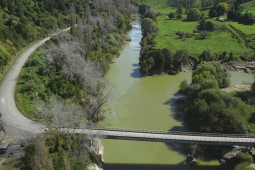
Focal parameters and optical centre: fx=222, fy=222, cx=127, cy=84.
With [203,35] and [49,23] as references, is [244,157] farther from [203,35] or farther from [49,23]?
[203,35]

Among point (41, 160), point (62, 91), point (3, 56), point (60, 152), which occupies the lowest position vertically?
point (60, 152)

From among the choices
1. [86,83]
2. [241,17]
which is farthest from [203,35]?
[86,83]

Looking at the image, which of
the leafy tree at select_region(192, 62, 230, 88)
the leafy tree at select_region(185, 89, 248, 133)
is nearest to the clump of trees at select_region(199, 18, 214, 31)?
the leafy tree at select_region(192, 62, 230, 88)

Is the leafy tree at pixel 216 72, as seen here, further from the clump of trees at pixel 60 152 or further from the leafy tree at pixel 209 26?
the leafy tree at pixel 209 26

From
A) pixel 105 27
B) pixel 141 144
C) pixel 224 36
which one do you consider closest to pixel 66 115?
pixel 141 144

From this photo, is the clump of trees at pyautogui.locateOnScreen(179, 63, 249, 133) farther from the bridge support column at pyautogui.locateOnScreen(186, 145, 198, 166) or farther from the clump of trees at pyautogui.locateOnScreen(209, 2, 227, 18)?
the clump of trees at pyautogui.locateOnScreen(209, 2, 227, 18)

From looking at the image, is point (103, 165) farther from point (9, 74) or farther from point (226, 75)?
point (226, 75)

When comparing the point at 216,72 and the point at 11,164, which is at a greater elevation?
the point at 216,72
